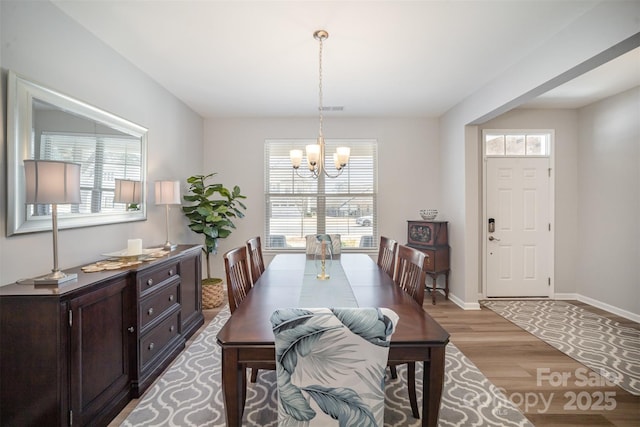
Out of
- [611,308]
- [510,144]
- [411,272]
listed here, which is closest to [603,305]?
[611,308]

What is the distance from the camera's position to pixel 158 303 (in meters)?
2.34

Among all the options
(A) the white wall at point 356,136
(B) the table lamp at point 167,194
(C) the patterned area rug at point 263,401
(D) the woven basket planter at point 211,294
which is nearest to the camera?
(C) the patterned area rug at point 263,401

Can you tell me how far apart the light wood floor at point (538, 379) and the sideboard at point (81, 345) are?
10.7 inches

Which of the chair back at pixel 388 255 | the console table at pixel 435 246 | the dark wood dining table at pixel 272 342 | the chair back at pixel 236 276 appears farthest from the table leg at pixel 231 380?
the console table at pixel 435 246

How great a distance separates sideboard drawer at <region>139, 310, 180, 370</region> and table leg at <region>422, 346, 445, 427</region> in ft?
6.56

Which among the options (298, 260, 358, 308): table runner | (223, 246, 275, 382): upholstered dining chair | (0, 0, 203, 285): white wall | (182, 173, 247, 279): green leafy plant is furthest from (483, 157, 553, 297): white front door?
(0, 0, 203, 285): white wall

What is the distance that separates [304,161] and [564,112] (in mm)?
3825

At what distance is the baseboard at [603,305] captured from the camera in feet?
10.9

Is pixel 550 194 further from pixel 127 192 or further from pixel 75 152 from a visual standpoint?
pixel 75 152

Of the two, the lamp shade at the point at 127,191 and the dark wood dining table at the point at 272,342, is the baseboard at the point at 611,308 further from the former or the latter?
the lamp shade at the point at 127,191

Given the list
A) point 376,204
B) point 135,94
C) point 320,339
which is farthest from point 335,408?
point 376,204

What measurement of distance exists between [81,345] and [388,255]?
2313 millimetres

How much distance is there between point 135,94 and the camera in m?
2.78

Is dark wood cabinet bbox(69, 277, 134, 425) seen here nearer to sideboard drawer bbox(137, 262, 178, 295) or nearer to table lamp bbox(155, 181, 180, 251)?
sideboard drawer bbox(137, 262, 178, 295)
